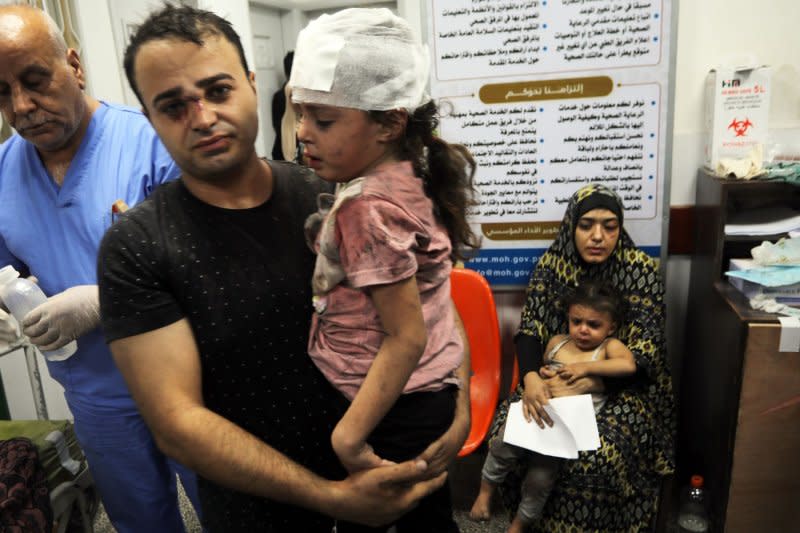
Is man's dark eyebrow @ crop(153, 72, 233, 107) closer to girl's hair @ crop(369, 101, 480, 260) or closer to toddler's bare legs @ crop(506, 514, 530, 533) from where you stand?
girl's hair @ crop(369, 101, 480, 260)

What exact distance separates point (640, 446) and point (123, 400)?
1.66 metres

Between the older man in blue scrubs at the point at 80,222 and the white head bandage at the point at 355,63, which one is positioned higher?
the white head bandage at the point at 355,63

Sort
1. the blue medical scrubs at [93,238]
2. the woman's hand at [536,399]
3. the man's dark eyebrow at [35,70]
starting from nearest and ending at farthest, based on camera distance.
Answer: the man's dark eyebrow at [35,70] → the blue medical scrubs at [93,238] → the woman's hand at [536,399]

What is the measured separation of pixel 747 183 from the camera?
189cm

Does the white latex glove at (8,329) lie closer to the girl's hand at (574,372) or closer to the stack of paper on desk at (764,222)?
the girl's hand at (574,372)

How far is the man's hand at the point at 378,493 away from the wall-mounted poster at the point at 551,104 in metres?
1.61

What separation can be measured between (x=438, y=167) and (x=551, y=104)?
1.44m

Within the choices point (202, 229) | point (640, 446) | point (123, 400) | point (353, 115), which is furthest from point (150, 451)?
point (640, 446)

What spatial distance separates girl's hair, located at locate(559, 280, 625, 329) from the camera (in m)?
2.07

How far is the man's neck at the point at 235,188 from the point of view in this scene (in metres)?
1.01

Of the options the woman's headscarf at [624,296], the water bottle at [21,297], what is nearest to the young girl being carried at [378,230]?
the water bottle at [21,297]

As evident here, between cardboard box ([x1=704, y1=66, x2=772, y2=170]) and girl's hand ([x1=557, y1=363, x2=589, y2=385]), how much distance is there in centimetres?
88

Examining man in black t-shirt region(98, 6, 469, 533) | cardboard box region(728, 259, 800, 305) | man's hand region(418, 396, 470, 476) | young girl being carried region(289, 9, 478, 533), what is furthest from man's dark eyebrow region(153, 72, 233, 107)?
cardboard box region(728, 259, 800, 305)

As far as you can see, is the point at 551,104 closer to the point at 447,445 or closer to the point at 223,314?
the point at 447,445
